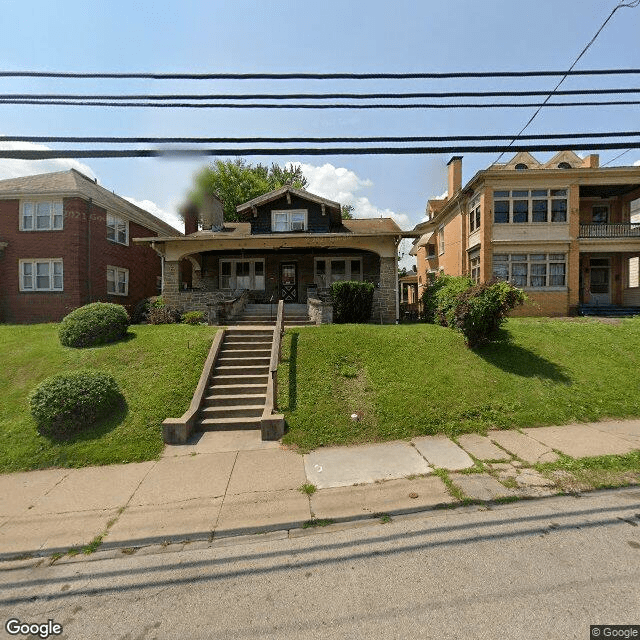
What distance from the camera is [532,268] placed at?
17.2 m

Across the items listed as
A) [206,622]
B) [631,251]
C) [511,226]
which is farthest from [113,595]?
[631,251]

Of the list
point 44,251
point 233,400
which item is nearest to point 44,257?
point 44,251

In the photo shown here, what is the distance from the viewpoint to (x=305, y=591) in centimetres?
289

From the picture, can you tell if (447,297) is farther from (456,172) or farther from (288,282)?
Answer: (456,172)

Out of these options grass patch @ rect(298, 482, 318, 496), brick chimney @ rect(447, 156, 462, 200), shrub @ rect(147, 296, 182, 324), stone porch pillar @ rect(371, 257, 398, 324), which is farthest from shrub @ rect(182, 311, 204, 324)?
brick chimney @ rect(447, 156, 462, 200)

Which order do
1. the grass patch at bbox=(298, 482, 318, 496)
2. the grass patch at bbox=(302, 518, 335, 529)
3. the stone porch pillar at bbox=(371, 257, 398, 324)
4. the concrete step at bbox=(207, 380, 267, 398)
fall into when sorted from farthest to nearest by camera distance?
the stone porch pillar at bbox=(371, 257, 398, 324) → the concrete step at bbox=(207, 380, 267, 398) → the grass patch at bbox=(298, 482, 318, 496) → the grass patch at bbox=(302, 518, 335, 529)

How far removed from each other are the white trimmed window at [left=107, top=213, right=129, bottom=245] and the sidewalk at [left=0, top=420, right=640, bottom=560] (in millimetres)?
17369

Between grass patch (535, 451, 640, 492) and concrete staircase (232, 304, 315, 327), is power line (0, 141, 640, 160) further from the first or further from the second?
concrete staircase (232, 304, 315, 327)

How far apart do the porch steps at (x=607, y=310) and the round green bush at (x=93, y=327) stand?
2064 cm

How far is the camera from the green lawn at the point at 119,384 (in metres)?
5.80

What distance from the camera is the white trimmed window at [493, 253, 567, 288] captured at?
17031 mm

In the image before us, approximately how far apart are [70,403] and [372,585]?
6.18 metres

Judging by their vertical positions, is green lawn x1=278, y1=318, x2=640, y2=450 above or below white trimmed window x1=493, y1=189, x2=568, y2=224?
below

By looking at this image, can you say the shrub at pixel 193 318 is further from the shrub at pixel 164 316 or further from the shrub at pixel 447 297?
the shrub at pixel 447 297
